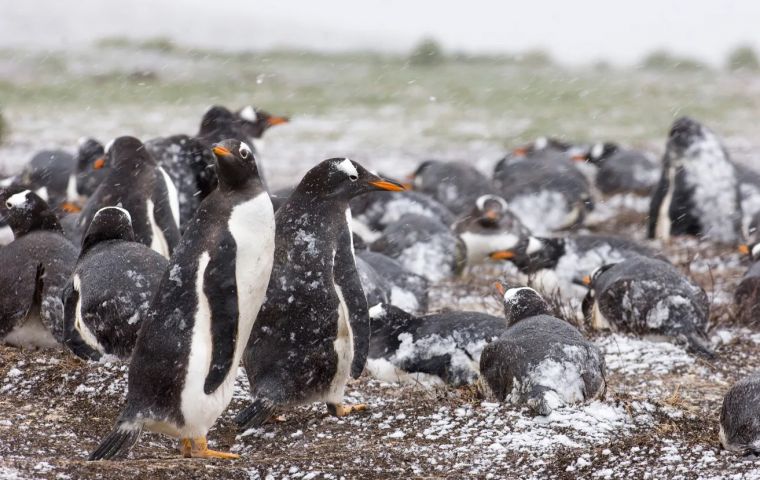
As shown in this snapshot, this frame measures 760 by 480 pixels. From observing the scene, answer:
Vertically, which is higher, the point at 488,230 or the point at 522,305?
Result: the point at 522,305

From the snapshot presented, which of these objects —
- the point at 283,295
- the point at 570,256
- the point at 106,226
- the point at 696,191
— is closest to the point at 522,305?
the point at 283,295

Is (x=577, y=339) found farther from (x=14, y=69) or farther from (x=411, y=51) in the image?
(x=411, y=51)

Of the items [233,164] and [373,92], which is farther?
[373,92]

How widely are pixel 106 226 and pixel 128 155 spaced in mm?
1533

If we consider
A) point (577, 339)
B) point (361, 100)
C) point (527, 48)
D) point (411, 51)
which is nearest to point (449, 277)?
point (577, 339)

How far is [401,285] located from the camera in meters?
6.82

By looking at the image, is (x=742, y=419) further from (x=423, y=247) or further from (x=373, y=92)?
(x=373, y=92)

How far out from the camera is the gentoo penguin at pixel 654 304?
237 inches

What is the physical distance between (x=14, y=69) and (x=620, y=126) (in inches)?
633

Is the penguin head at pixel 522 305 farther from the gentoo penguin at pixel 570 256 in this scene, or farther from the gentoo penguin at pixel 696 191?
the gentoo penguin at pixel 696 191

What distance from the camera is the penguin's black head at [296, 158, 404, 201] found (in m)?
4.57

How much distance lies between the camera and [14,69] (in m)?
26.6

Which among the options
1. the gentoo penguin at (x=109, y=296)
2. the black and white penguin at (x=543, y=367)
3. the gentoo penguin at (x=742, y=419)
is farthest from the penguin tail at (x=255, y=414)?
the gentoo penguin at (x=742, y=419)

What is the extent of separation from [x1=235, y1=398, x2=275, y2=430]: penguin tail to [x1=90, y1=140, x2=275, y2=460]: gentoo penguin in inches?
11.9
